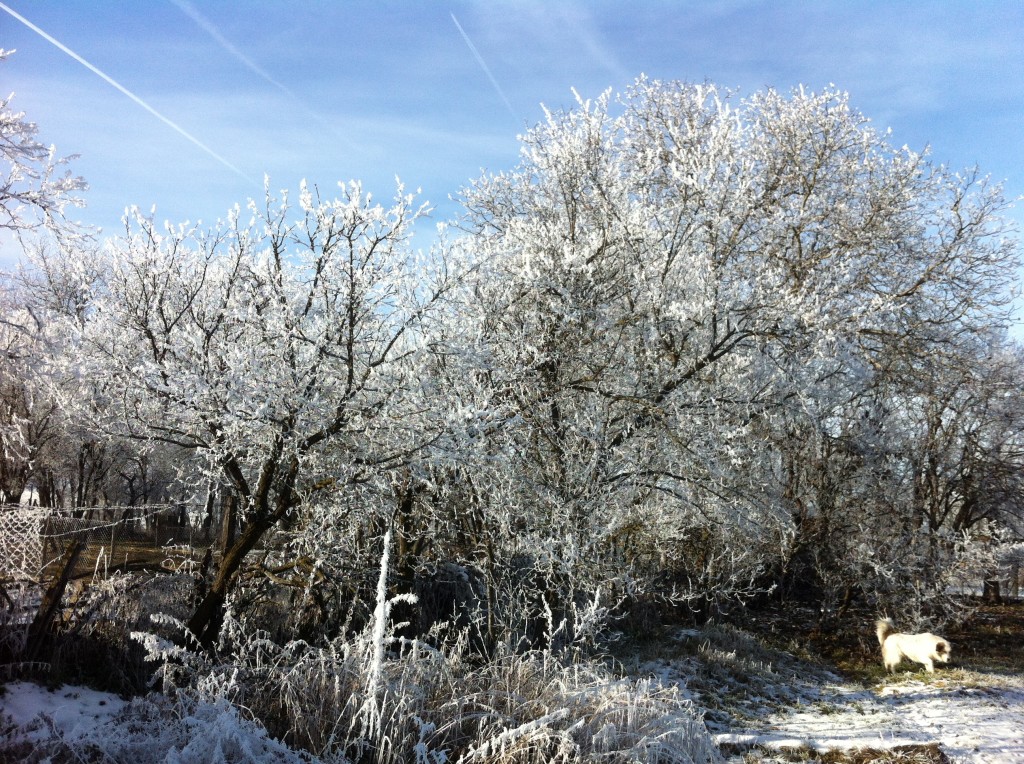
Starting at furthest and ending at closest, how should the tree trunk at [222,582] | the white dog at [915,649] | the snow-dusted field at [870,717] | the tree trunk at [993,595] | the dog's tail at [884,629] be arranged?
the tree trunk at [993,595]
the dog's tail at [884,629]
the white dog at [915,649]
the tree trunk at [222,582]
the snow-dusted field at [870,717]

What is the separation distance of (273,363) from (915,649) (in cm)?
827

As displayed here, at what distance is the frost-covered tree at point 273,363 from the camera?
15.4 feet

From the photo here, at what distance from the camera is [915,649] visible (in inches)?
329

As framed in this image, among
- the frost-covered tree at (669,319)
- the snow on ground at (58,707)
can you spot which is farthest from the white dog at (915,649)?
the snow on ground at (58,707)

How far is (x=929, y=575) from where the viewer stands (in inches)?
399

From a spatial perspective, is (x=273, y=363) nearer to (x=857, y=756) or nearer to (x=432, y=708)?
(x=432, y=708)

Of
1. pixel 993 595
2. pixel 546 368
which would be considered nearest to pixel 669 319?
pixel 546 368

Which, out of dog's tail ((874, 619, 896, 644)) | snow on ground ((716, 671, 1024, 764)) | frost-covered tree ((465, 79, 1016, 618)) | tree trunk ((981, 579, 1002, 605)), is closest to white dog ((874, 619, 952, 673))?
dog's tail ((874, 619, 896, 644))

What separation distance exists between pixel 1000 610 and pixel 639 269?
42.5 ft

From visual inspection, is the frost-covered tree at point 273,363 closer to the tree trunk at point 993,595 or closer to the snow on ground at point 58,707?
the snow on ground at point 58,707

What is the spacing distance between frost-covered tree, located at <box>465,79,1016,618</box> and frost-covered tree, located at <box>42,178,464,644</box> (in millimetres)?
960

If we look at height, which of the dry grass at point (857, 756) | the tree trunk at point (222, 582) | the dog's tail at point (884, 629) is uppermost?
the tree trunk at point (222, 582)

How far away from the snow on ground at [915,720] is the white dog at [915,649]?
27cm

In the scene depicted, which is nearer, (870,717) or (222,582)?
(222,582)
